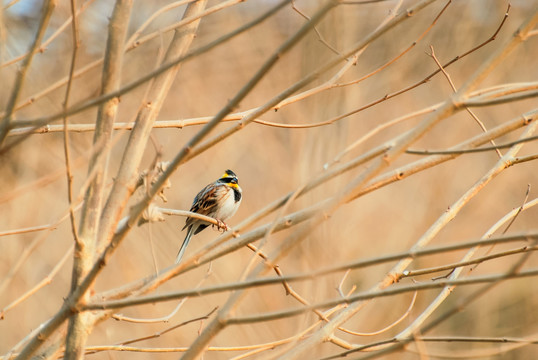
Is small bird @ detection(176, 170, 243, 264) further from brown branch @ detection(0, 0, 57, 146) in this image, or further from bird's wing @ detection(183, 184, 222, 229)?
brown branch @ detection(0, 0, 57, 146)

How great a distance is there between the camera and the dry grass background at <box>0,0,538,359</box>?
3744mm

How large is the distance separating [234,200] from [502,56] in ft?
11.7

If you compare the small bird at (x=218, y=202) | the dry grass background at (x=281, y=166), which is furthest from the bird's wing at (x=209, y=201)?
the dry grass background at (x=281, y=166)

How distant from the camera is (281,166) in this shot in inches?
312

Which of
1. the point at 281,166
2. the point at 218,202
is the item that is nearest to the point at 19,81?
the point at 218,202

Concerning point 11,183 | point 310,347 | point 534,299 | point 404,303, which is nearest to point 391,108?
point 404,303

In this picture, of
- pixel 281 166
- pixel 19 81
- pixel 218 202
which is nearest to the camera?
pixel 19 81

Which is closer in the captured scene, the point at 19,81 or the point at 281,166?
the point at 19,81

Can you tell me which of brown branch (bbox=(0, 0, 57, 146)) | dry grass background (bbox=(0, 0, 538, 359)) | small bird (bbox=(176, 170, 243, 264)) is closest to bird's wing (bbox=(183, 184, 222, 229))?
small bird (bbox=(176, 170, 243, 264))

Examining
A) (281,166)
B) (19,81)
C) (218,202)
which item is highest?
(281,166)

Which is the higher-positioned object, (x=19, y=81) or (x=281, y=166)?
(x=281, y=166)

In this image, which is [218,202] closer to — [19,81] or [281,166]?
[281,166]

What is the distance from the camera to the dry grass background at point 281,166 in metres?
3.74

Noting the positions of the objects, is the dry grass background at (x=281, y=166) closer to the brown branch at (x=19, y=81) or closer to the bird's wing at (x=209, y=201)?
the bird's wing at (x=209, y=201)
